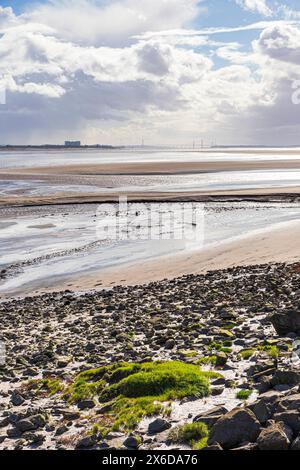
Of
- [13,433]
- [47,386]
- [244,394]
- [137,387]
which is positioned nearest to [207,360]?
[137,387]

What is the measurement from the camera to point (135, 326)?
552 inches

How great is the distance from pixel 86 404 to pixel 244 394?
9.03 feet

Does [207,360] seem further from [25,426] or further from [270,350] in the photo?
[25,426]

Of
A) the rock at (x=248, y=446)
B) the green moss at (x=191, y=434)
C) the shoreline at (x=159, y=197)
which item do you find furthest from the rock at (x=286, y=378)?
the shoreline at (x=159, y=197)

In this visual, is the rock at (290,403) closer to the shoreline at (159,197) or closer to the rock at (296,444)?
the rock at (296,444)

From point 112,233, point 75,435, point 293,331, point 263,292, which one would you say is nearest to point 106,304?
point 263,292

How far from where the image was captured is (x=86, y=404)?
932cm

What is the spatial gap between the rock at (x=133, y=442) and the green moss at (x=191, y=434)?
453 millimetres

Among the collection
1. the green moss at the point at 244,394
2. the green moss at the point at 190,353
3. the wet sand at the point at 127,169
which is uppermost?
the wet sand at the point at 127,169

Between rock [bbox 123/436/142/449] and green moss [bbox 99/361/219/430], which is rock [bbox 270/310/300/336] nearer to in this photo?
green moss [bbox 99/361/219/430]

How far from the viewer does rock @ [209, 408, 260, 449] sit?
22.1ft

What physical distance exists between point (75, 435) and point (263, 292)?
949 centimetres

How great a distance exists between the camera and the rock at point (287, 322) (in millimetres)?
11414

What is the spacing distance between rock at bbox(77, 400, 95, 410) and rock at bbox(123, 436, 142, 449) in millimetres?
1819
